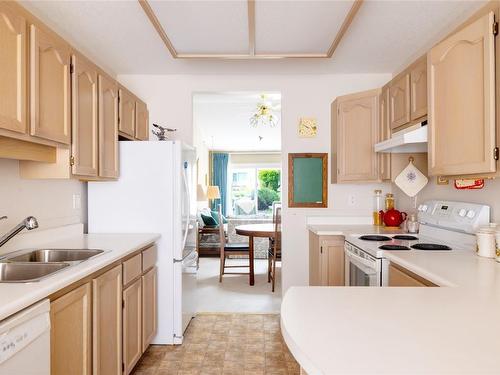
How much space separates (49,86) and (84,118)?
39cm

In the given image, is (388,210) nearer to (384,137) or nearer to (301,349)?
(384,137)

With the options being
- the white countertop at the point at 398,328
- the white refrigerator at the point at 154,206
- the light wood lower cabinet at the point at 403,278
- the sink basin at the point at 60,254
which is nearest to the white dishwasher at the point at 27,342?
the sink basin at the point at 60,254

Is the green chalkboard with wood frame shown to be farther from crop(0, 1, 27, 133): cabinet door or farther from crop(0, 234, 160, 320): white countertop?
crop(0, 1, 27, 133): cabinet door

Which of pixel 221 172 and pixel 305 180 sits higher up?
pixel 221 172

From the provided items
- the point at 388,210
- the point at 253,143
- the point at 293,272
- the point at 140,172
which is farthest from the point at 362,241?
the point at 253,143

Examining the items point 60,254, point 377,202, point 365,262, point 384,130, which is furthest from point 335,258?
point 60,254

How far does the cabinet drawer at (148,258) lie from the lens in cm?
245

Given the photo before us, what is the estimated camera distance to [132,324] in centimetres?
225

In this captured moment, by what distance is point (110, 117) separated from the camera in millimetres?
2557

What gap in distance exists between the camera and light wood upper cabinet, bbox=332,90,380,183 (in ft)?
10.1

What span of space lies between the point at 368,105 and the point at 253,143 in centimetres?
597

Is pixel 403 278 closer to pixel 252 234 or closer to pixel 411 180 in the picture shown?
pixel 411 180

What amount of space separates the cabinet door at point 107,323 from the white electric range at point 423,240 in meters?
1.50

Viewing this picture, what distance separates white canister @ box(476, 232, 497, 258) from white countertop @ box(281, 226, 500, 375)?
0.46 metres
